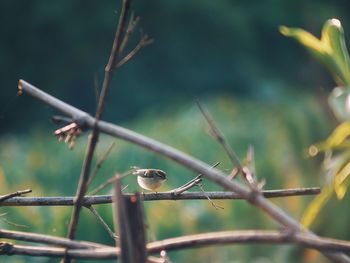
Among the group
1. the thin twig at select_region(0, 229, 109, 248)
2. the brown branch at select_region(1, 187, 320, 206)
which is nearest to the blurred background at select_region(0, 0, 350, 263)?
the brown branch at select_region(1, 187, 320, 206)

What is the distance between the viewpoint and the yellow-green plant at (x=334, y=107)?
774mm

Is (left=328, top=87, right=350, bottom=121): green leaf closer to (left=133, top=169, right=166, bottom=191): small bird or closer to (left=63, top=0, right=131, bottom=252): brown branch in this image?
(left=63, top=0, right=131, bottom=252): brown branch

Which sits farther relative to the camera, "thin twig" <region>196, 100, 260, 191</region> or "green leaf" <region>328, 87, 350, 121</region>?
"thin twig" <region>196, 100, 260, 191</region>

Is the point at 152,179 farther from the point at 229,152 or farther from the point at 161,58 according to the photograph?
the point at 161,58

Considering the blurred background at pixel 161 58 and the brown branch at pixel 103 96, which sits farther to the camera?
the blurred background at pixel 161 58

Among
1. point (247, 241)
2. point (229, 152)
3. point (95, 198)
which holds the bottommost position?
point (247, 241)

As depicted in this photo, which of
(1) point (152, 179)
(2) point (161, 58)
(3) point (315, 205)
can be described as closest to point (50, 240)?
(3) point (315, 205)

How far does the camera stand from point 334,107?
2.51ft

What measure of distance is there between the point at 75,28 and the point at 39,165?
25.9ft

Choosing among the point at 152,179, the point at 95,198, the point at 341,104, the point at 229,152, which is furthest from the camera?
the point at 152,179

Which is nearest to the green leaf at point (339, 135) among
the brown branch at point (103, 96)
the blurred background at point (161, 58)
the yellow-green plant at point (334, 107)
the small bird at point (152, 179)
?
the yellow-green plant at point (334, 107)

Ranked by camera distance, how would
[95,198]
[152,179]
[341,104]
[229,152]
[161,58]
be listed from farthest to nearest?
1. [161,58]
2. [152,179]
3. [95,198]
4. [229,152]
5. [341,104]

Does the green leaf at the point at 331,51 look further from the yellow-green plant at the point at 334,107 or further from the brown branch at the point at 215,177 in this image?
the brown branch at the point at 215,177

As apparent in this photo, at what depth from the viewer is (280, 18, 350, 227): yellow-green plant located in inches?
30.5
